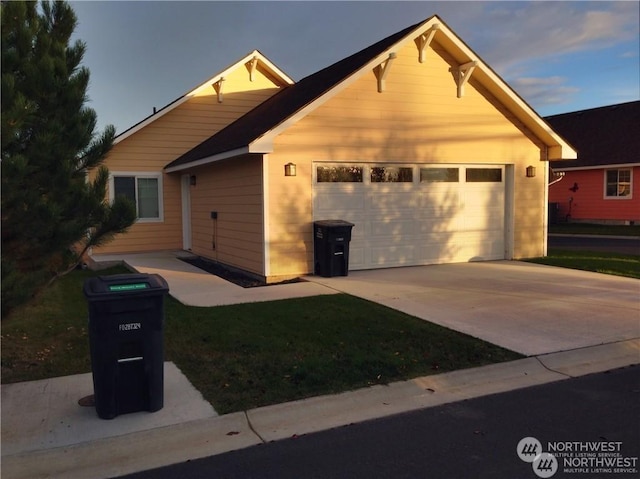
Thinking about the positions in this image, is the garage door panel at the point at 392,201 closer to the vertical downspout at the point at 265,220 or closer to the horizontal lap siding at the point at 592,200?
the vertical downspout at the point at 265,220

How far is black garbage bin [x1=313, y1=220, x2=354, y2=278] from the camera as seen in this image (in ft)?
36.9

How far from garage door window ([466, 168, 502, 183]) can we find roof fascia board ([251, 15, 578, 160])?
1.44m

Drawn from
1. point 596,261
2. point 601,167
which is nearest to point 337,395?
point 596,261

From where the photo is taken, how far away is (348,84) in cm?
1177

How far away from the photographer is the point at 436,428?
4.55 m

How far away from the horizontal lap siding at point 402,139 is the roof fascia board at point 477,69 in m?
0.24

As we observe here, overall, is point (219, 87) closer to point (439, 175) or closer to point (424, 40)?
point (424, 40)

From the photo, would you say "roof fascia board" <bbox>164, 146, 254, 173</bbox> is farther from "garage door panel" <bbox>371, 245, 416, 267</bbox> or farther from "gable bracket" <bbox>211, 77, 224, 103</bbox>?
"garage door panel" <bbox>371, 245, 416, 267</bbox>

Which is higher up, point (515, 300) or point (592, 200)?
point (592, 200)

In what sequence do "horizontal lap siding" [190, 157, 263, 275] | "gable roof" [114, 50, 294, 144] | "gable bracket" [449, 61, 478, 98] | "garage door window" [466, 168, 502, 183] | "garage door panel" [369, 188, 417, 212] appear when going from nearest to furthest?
"horizontal lap siding" [190, 157, 263, 275] < "garage door panel" [369, 188, 417, 212] < "gable bracket" [449, 61, 478, 98] < "garage door window" [466, 168, 502, 183] < "gable roof" [114, 50, 294, 144]

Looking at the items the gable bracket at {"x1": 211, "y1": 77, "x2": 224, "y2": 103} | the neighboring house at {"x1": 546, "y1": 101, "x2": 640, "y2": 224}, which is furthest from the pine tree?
the neighboring house at {"x1": 546, "y1": 101, "x2": 640, "y2": 224}

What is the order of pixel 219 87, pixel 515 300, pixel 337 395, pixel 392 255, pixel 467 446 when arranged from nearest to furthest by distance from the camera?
pixel 467 446 < pixel 337 395 < pixel 515 300 < pixel 392 255 < pixel 219 87

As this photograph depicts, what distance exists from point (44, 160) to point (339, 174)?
7.85 metres

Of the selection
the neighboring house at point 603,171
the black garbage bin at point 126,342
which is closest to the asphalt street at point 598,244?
the neighboring house at point 603,171
